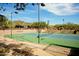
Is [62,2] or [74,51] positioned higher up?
[62,2]

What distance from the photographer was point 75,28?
2270 mm

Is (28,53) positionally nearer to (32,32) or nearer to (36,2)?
(32,32)

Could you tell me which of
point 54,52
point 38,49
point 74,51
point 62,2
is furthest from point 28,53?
point 62,2

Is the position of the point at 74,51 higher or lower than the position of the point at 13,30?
lower

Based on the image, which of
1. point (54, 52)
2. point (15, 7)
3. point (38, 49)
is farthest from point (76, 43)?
point (15, 7)

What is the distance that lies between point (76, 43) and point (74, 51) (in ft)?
0.30

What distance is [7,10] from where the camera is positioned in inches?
89.7

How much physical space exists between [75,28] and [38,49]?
19.0 inches

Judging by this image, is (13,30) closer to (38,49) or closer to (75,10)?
(38,49)

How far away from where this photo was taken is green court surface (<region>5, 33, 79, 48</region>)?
225cm

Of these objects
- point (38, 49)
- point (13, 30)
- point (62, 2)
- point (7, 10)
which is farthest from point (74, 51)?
point (7, 10)

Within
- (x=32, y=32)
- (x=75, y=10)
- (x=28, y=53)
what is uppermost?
(x=75, y=10)

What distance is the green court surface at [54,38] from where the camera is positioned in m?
2.25

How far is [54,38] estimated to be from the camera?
2279 millimetres
